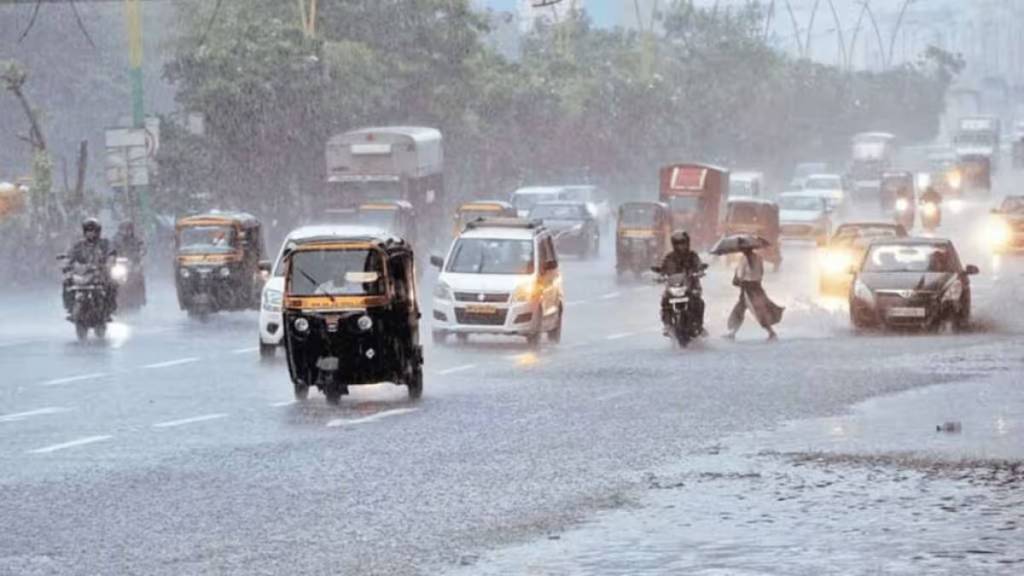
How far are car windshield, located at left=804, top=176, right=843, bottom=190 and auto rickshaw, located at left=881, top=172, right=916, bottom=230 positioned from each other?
2.31 meters

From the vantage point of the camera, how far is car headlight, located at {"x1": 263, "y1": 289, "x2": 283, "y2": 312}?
3094 cm

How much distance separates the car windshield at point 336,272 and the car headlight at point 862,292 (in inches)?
516

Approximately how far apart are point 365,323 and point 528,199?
4836cm

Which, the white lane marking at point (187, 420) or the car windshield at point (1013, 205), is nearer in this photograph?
the white lane marking at point (187, 420)

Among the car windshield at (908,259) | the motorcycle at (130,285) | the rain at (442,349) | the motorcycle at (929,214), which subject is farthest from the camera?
the motorcycle at (929,214)

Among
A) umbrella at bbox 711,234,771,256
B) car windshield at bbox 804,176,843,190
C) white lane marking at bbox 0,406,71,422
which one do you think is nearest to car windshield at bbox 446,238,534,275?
umbrella at bbox 711,234,771,256

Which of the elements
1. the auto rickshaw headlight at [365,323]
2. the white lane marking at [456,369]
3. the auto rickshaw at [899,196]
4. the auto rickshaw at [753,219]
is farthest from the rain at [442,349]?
the auto rickshaw at [899,196]

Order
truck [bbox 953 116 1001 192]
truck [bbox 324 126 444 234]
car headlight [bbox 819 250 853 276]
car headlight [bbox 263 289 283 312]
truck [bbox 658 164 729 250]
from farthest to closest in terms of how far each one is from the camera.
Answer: truck [bbox 953 116 1001 192] < truck [bbox 658 164 729 250] < truck [bbox 324 126 444 234] < car headlight [bbox 819 250 853 276] < car headlight [bbox 263 289 283 312]

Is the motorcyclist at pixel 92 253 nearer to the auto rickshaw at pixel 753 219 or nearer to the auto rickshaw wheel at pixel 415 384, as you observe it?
the auto rickshaw wheel at pixel 415 384

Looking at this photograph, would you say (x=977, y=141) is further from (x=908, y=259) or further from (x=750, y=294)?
(x=750, y=294)

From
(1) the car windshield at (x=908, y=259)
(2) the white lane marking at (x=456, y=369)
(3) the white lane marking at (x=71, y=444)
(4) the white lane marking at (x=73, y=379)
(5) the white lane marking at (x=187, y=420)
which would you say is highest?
(1) the car windshield at (x=908, y=259)

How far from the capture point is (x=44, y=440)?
2028cm

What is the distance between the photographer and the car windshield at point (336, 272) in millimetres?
24109

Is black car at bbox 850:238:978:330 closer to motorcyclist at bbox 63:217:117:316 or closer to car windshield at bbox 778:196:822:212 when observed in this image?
motorcyclist at bbox 63:217:117:316
